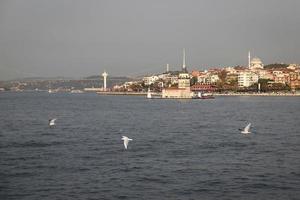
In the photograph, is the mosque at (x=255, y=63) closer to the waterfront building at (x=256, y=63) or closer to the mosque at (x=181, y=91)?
the waterfront building at (x=256, y=63)

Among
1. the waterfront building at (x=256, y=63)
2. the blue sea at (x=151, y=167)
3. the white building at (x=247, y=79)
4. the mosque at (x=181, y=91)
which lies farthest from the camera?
the waterfront building at (x=256, y=63)

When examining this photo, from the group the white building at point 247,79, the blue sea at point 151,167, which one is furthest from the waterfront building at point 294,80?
the blue sea at point 151,167

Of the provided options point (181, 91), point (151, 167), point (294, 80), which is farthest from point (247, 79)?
point (151, 167)

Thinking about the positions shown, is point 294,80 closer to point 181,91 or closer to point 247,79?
point 247,79

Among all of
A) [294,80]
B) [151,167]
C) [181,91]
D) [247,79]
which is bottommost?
[151,167]

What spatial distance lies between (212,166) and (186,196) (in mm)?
3315

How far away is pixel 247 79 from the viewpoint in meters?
115

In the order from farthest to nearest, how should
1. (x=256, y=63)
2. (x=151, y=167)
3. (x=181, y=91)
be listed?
(x=256, y=63)
(x=181, y=91)
(x=151, y=167)

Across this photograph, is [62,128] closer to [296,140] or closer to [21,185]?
[296,140]

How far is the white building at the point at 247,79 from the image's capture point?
114500 millimetres

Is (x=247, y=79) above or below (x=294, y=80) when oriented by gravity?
above

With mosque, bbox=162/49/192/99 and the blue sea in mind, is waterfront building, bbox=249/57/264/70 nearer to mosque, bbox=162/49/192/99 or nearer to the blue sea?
mosque, bbox=162/49/192/99

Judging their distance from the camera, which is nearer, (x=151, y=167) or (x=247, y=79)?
(x=151, y=167)

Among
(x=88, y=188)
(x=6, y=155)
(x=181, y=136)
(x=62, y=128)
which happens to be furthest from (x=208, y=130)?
(x=88, y=188)
